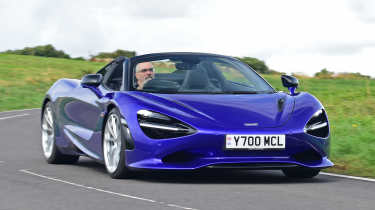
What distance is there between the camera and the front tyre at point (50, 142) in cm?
1041

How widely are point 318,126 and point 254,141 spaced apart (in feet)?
2.54

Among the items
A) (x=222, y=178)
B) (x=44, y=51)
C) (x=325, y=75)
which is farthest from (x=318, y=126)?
(x=44, y=51)

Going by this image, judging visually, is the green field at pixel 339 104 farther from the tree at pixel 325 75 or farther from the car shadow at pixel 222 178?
the tree at pixel 325 75

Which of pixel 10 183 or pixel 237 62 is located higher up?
pixel 237 62

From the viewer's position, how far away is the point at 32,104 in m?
33.4

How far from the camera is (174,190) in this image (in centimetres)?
727

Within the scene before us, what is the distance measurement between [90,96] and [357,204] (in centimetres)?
387

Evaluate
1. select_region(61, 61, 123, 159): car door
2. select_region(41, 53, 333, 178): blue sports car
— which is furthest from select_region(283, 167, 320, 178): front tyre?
select_region(61, 61, 123, 159): car door

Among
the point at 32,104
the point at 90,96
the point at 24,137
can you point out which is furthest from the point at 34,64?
the point at 90,96

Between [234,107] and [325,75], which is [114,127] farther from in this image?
[325,75]

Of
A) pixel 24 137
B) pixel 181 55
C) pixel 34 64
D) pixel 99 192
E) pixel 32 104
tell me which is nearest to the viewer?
pixel 99 192

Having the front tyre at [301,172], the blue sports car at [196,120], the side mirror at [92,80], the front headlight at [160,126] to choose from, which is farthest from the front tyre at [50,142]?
the front tyre at [301,172]

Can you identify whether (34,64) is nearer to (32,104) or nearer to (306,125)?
(32,104)

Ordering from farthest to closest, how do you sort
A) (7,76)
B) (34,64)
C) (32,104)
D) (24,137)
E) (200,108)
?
(34,64)
(7,76)
(32,104)
(24,137)
(200,108)
